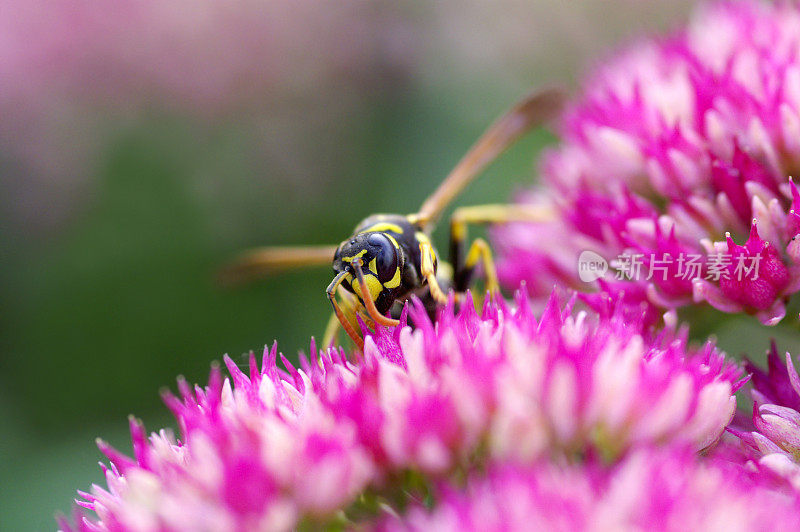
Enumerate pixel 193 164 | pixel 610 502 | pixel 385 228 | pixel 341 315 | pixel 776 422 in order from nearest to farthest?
pixel 610 502 < pixel 776 422 < pixel 341 315 < pixel 385 228 < pixel 193 164

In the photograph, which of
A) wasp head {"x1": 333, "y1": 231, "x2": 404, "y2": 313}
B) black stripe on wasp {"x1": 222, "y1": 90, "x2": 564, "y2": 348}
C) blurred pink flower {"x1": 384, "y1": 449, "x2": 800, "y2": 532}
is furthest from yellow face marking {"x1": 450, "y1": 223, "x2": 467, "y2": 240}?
blurred pink flower {"x1": 384, "y1": 449, "x2": 800, "y2": 532}

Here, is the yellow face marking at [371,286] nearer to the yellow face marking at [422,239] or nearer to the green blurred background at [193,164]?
the yellow face marking at [422,239]

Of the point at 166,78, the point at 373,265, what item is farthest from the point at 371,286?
the point at 166,78

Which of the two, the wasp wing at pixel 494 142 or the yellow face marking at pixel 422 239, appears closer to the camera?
the yellow face marking at pixel 422 239

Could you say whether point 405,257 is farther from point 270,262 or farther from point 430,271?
point 270,262

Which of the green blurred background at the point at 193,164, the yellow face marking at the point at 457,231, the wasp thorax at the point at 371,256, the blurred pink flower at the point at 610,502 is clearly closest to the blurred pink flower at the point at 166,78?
the green blurred background at the point at 193,164

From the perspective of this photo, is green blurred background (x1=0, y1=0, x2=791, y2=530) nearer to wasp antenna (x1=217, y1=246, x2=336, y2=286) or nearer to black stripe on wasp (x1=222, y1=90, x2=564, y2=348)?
wasp antenna (x1=217, y1=246, x2=336, y2=286)
